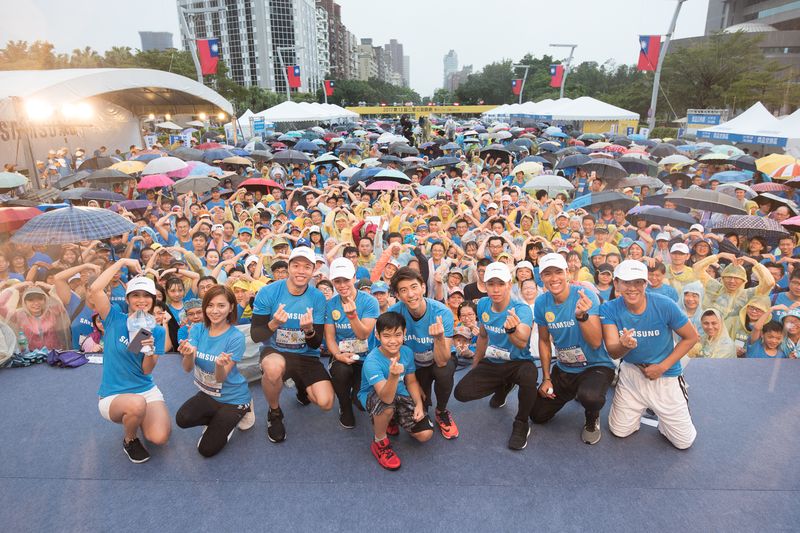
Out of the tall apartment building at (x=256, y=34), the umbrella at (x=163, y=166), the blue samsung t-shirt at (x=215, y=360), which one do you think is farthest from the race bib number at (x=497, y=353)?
the tall apartment building at (x=256, y=34)

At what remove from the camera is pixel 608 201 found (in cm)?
804

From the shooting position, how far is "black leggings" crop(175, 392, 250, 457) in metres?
3.64

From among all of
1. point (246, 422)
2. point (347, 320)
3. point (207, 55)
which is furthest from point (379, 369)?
point (207, 55)

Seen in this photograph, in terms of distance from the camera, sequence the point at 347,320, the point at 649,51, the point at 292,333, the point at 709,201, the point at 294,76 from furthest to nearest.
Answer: the point at 294,76 → the point at 649,51 → the point at 709,201 → the point at 347,320 → the point at 292,333

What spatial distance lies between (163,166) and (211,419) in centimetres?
890

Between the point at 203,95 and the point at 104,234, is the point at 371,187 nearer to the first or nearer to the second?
the point at 104,234

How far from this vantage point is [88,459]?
12.0ft

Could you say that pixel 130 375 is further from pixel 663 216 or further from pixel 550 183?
pixel 550 183

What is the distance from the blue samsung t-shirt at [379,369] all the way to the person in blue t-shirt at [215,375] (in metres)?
0.99

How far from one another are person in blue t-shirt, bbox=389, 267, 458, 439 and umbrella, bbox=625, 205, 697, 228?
4.90 metres

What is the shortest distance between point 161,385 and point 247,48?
104176mm

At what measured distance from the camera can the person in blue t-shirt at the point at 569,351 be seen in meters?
3.65

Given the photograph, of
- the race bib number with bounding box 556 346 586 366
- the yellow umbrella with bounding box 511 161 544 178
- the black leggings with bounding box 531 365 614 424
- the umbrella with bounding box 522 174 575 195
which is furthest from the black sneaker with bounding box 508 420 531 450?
the yellow umbrella with bounding box 511 161 544 178

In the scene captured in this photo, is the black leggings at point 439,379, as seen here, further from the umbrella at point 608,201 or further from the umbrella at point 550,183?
the umbrella at point 550,183
